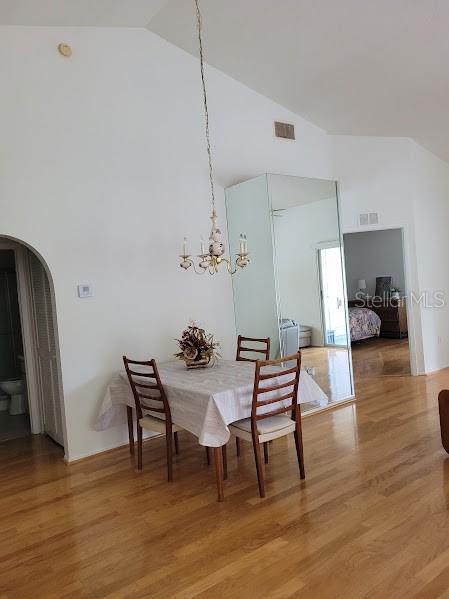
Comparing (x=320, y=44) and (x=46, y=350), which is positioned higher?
(x=320, y=44)

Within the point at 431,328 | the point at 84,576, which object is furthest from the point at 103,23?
the point at 431,328

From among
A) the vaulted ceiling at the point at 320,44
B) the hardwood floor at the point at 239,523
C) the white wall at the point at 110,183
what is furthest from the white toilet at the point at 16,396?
the vaulted ceiling at the point at 320,44

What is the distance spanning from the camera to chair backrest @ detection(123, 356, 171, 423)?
349 cm

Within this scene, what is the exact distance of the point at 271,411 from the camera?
10.8 ft

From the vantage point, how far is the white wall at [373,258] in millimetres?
9938

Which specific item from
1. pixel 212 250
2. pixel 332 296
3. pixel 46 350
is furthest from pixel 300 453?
pixel 46 350

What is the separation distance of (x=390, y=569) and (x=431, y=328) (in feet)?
15.2

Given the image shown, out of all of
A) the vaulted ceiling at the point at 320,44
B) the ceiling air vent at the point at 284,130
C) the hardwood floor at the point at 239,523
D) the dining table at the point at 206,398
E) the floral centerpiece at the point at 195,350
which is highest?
the vaulted ceiling at the point at 320,44

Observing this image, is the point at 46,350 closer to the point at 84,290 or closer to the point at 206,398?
the point at 84,290

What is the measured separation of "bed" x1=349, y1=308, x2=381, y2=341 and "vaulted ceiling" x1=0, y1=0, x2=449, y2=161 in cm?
380

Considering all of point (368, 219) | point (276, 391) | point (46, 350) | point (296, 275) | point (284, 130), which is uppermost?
point (284, 130)

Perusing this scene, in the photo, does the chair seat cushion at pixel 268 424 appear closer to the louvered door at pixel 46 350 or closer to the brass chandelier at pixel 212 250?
the brass chandelier at pixel 212 250

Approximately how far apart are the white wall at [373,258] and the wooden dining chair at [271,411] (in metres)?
7.19

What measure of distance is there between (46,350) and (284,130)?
3661 mm
